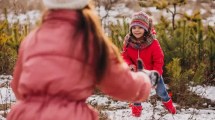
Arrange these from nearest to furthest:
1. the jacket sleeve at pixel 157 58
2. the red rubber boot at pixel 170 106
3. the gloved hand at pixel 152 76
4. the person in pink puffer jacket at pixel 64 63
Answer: the person in pink puffer jacket at pixel 64 63 < the gloved hand at pixel 152 76 < the jacket sleeve at pixel 157 58 < the red rubber boot at pixel 170 106

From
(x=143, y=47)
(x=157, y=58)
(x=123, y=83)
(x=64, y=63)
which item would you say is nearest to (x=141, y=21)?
(x=143, y=47)

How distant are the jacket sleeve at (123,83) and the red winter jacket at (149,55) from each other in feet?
7.81

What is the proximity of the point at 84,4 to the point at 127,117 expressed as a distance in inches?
113

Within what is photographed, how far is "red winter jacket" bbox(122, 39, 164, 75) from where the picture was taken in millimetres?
4293

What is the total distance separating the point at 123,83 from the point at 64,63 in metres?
0.25

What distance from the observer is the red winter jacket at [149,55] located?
4.29 meters

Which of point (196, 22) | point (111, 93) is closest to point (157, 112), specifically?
point (196, 22)

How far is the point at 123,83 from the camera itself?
70.2 inches

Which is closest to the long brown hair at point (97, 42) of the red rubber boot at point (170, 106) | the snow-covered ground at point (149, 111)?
the snow-covered ground at point (149, 111)

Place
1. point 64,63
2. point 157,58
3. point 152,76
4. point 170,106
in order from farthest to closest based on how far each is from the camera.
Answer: point 170,106 → point 157,58 → point 152,76 → point 64,63

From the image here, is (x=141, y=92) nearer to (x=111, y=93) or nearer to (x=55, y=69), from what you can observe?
(x=111, y=93)

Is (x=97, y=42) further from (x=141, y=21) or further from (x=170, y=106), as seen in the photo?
(x=170, y=106)

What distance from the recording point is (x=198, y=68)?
5.29m

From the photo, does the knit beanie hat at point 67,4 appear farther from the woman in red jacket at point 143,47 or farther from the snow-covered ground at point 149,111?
the woman in red jacket at point 143,47
